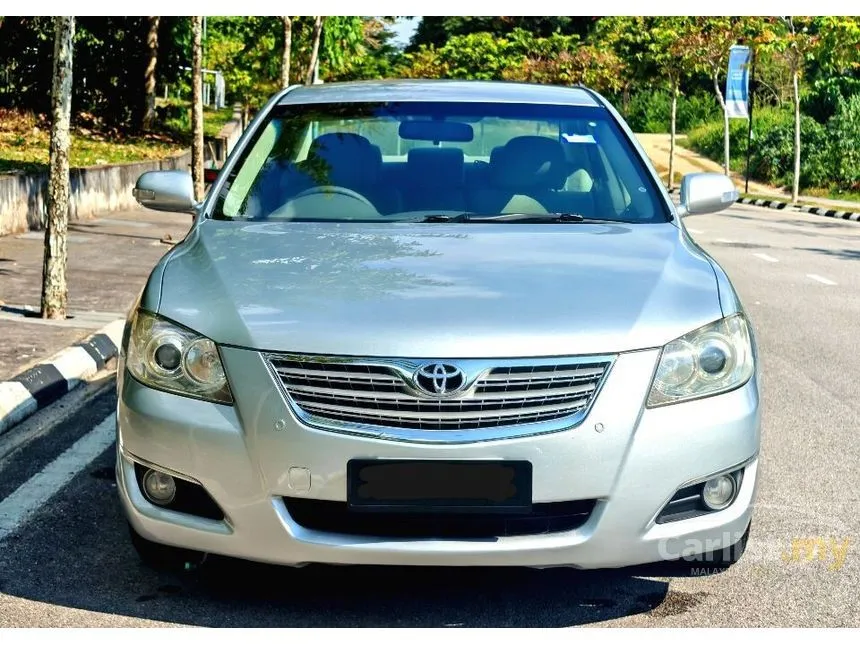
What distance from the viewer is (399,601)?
3.96m

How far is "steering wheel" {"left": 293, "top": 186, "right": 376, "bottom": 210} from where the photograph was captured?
195 inches

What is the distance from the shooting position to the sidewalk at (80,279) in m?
8.28

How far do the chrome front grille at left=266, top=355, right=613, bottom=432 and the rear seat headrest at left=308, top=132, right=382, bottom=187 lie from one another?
157 cm

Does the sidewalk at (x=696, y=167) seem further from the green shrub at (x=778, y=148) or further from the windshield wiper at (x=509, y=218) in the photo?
the windshield wiper at (x=509, y=218)

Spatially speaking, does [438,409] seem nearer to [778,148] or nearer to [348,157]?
[348,157]

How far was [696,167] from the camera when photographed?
50.3 m

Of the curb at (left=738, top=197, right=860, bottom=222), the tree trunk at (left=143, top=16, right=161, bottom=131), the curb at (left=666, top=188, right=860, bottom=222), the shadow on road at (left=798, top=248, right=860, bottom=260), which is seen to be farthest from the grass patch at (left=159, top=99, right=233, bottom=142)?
the shadow on road at (left=798, top=248, right=860, bottom=260)

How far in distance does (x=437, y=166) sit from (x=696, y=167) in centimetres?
4633

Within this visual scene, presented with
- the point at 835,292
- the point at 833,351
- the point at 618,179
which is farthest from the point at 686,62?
the point at 618,179

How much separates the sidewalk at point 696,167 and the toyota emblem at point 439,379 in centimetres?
2868

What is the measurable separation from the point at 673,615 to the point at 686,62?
44.1 m

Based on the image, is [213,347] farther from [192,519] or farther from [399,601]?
[399,601]

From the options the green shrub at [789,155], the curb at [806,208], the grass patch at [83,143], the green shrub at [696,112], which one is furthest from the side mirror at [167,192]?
the green shrub at [696,112]

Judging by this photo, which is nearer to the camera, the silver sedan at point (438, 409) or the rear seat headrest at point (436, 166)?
the silver sedan at point (438, 409)
